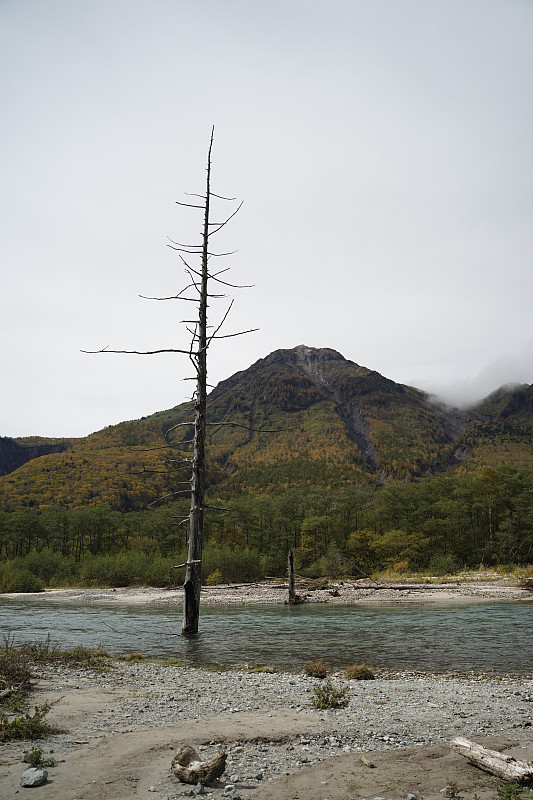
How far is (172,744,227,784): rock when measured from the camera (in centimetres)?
525

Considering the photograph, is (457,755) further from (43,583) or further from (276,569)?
(43,583)

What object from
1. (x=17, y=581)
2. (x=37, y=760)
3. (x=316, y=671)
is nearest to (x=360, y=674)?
(x=316, y=671)

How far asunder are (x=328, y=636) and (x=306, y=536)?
51.4 metres

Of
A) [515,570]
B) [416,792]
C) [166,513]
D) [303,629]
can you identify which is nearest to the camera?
[416,792]

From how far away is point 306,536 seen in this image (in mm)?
69438

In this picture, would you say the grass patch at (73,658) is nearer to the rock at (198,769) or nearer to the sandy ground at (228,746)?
the sandy ground at (228,746)

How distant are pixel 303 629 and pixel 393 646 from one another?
588cm

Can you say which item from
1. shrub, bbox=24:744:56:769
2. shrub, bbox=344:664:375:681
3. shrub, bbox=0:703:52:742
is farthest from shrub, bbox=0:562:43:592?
shrub, bbox=24:744:56:769

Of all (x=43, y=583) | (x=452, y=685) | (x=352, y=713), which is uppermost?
(x=352, y=713)

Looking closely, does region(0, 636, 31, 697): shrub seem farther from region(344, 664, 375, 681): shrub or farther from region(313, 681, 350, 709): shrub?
region(344, 664, 375, 681): shrub

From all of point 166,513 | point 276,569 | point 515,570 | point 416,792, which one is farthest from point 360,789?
point 166,513

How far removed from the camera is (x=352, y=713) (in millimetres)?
8180

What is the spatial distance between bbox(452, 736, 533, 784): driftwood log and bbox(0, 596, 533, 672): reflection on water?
7707 millimetres

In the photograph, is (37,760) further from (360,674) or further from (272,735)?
(360,674)
